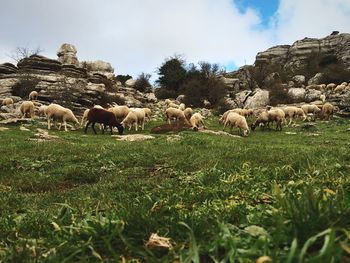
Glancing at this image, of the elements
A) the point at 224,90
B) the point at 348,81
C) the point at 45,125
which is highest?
the point at 348,81

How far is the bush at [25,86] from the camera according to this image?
182ft

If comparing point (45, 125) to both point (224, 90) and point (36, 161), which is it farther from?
point (224, 90)

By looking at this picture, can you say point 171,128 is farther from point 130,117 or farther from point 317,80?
point 317,80

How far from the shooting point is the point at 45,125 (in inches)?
1394

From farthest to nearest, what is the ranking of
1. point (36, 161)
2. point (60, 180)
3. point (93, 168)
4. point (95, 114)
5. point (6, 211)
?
point (95, 114), point (36, 161), point (93, 168), point (60, 180), point (6, 211)

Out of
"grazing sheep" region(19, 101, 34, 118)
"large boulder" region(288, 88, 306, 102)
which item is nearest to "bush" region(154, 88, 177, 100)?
"large boulder" region(288, 88, 306, 102)

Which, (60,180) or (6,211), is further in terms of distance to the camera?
(60,180)

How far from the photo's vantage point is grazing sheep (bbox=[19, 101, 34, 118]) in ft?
130

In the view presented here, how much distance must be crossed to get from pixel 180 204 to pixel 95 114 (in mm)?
28782

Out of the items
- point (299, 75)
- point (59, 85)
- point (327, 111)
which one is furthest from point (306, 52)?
point (59, 85)

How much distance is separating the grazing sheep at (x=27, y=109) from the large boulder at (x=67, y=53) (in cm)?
4739

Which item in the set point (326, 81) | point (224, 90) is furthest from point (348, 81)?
point (224, 90)

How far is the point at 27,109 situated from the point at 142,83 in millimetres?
42611

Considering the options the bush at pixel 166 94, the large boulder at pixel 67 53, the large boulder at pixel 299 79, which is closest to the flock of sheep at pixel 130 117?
the bush at pixel 166 94
